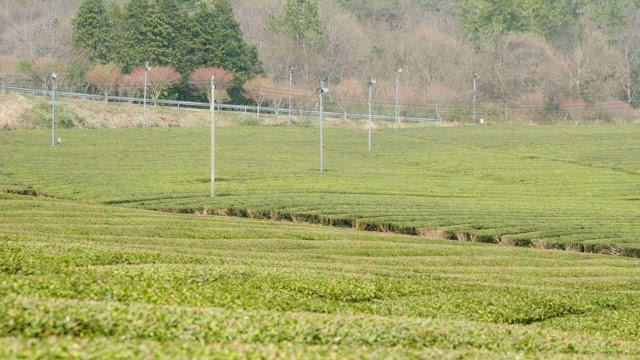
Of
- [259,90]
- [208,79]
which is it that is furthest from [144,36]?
[259,90]

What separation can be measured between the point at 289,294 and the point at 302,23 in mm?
135659

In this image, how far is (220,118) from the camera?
→ 393ft

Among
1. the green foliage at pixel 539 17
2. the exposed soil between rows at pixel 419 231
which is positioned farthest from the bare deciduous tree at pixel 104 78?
the exposed soil between rows at pixel 419 231

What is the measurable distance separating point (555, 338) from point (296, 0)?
482 feet

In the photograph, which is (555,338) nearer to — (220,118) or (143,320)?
(143,320)

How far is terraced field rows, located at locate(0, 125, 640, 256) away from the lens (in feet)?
164

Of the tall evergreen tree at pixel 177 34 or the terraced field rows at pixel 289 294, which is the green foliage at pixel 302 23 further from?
the terraced field rows at pixel 289 294

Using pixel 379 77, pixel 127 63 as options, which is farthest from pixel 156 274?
pixel 379 77

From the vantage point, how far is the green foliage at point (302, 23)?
158 metres

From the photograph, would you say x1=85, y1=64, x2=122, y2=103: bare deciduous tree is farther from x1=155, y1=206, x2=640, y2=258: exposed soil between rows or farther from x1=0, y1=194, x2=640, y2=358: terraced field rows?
x1=0, y1=194, x2=640, y2=358: terraced field rows

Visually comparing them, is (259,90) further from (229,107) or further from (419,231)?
(419,231)

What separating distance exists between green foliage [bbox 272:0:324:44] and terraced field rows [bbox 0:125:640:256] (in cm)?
4763

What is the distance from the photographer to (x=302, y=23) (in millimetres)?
158125

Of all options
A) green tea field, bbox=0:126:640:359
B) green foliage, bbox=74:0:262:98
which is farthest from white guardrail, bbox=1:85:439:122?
green tea field, bbox=0:126:640:359
